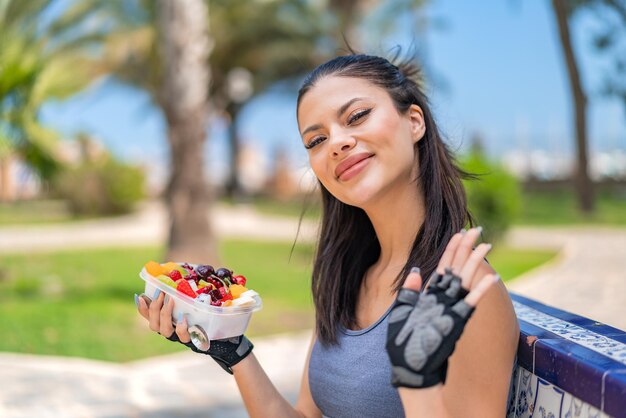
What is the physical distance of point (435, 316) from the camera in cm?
121

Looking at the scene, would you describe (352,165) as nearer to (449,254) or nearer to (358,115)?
(358,115)

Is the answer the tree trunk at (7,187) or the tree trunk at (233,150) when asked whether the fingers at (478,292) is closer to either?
the tree trunk at (7,187)

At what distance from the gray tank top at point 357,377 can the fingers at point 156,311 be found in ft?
1.24

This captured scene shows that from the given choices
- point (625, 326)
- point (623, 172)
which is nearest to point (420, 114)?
point (625, 326)

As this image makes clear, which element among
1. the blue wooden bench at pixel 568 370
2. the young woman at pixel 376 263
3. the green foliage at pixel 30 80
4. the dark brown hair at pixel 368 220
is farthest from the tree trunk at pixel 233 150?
the blue wooden bench at pixel 568 370

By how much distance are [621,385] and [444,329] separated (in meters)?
0.26

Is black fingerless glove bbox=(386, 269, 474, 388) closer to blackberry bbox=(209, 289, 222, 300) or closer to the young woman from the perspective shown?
the young woman

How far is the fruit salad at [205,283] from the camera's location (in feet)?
5.45

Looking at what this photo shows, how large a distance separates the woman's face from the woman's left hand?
43 cm

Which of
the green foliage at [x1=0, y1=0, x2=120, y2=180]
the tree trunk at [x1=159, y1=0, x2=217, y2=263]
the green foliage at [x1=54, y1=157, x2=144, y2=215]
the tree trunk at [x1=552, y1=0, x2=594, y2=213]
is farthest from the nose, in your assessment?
the green foliage at [x1=54, y1=157, x2=144, y2=215]

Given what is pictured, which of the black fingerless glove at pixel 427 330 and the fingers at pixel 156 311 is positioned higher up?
the black fingerless glove at pixel 427 330

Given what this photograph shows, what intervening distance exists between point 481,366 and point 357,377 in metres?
0.34

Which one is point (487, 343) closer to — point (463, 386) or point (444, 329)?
point (463, 386)

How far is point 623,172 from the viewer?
71.4 feet
